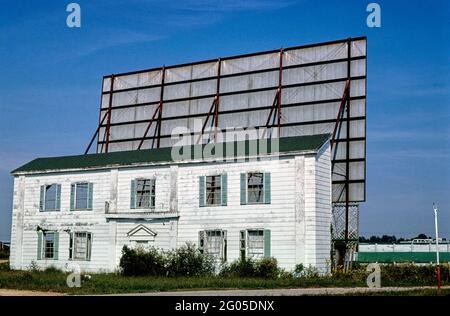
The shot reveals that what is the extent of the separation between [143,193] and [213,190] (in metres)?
4.55

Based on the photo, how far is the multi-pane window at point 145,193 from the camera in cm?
3316

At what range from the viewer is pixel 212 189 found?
31.4 meters

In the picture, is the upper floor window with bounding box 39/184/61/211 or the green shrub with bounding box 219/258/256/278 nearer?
the green shrub with bounding box 219/258/256/278

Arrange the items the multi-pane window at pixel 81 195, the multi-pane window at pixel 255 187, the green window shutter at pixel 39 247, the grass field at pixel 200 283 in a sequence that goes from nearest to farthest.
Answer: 1. the grass field at pixel 200 283
2. the multi-pane window at pixel 255 187
3. the multi-pane window at pixel 81 195
4. the green window shutter at pixel 39 247

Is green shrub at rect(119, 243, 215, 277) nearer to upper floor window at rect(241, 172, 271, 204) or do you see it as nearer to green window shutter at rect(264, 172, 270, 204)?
upper floor window at rect(241, 172, 271, 204)

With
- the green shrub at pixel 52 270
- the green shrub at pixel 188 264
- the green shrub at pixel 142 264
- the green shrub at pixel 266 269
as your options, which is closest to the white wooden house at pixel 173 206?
the green shrub at pixel 266 269

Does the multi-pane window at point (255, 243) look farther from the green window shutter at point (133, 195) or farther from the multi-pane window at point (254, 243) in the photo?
the green window shutter at point (133, 195)

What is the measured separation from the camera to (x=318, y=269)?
28.3 meters

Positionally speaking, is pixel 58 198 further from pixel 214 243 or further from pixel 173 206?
A: pixel 214 243

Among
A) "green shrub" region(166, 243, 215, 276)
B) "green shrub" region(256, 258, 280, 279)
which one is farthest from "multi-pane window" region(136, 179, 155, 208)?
"green shrub" region(256, 258, 280, 279)

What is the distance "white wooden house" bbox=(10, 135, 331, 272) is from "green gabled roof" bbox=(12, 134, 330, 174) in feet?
0.24

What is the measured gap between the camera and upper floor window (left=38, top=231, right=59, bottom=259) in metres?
35.5

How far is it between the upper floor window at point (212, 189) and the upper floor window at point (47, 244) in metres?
9.79

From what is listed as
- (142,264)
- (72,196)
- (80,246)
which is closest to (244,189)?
(142,264)
